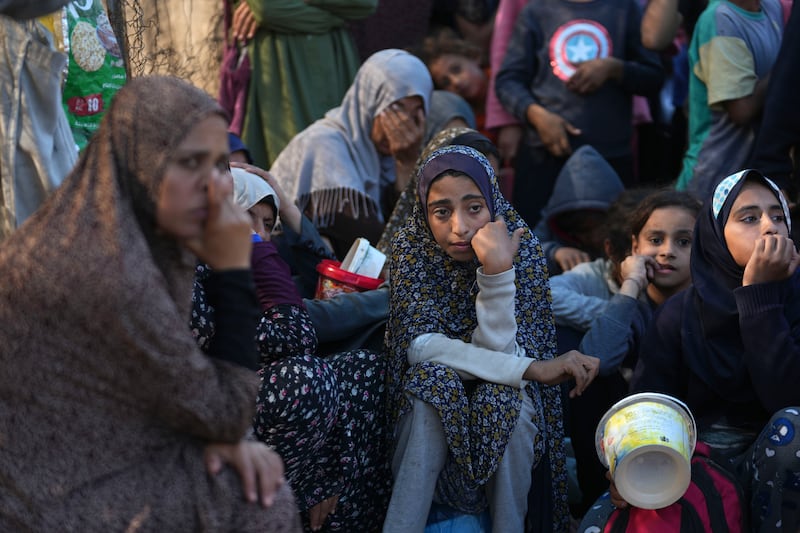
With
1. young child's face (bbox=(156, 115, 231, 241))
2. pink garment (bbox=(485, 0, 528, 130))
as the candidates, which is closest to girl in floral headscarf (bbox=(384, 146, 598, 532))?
young child's face (bbox=(156, 115, 231, 241))

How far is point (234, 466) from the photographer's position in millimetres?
2191

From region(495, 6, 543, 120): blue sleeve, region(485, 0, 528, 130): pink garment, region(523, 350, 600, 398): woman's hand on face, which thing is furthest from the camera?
region(485, 0, 528, 130): pink garment

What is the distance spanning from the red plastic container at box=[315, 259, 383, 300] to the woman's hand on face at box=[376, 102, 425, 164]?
121cm

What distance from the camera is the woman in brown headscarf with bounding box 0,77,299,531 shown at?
6.78ft

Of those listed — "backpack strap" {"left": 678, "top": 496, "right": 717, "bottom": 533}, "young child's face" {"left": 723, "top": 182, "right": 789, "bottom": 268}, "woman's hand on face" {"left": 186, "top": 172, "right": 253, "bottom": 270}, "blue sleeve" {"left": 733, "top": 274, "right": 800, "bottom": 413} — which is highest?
"woman's hand on face" {"left": 186, "top": 172, "right": 253, "bottom": 270}

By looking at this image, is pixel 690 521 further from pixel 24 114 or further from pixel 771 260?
pixel 24 114

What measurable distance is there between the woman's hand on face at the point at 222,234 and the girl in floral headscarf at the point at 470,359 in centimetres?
119

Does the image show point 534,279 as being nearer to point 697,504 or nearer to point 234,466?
point 697,504

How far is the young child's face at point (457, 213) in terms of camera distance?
11.5ft

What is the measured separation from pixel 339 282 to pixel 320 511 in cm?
94

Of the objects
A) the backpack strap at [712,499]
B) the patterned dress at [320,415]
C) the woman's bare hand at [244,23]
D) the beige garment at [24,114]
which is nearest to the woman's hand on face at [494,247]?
the patterned dress at [320,415]

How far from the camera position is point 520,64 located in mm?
5547

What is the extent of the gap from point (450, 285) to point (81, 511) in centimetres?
173

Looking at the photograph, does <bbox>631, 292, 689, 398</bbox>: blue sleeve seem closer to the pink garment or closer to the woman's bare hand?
the pink garment
